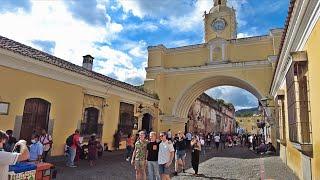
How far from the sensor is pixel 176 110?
76.8 feet

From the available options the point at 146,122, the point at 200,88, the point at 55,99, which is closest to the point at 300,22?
the point at 55,99

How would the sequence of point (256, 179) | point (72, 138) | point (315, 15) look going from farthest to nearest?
point (72, 138)
point (256, 179)
point (315, 15)

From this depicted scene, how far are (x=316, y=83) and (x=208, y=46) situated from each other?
17201 mm

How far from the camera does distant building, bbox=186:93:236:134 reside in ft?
106

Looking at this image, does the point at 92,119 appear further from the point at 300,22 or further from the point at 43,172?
the point at 300,22

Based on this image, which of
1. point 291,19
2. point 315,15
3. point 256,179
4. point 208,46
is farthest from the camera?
point 208,46

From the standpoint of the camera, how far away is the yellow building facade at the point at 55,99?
10.4 m

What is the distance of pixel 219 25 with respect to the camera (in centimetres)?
2516

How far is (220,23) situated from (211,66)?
5257mm

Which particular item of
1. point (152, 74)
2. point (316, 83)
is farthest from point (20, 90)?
point (152, 74)

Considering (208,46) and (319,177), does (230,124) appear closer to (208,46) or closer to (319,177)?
(208,46)

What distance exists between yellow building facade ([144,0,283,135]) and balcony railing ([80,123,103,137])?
835cm

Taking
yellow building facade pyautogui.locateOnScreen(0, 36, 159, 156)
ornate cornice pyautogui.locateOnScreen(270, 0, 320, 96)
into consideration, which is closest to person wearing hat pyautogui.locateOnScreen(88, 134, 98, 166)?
yellow building facade pyautogui.locateOnScreen(0, 36, 159, 156)

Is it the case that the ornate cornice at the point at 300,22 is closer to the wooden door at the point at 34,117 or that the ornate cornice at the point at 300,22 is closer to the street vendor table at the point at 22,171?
the street vendor table at the point at 22,171
